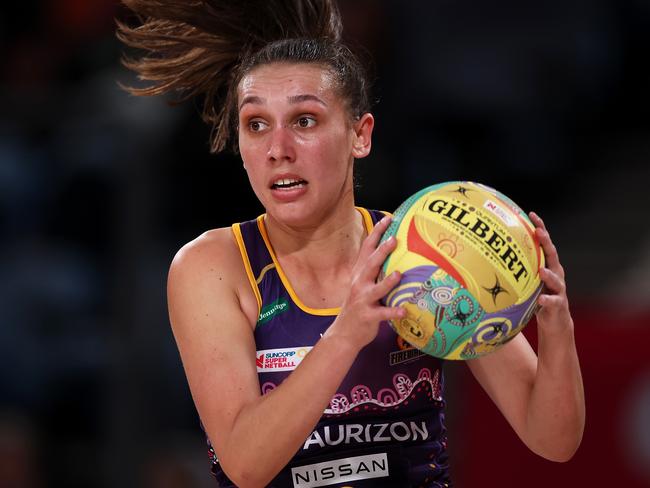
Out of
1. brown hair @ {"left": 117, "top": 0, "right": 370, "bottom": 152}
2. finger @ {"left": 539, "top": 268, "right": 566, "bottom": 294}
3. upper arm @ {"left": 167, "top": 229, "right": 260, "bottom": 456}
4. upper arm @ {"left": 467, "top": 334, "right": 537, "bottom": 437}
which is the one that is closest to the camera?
finger @ {"left": 539, "top": 268, "right": 566, "bottom": 294}

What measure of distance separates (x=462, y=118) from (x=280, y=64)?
14.1 feet

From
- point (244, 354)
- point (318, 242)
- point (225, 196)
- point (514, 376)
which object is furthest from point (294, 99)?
point (225, 196)

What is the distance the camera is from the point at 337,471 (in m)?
2.87

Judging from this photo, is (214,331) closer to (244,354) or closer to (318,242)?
(244,354)

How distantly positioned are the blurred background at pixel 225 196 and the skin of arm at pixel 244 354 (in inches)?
103

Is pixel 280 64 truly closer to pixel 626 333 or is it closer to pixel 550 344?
pixel 550 344

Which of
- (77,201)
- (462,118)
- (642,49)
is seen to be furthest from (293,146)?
(642,49)

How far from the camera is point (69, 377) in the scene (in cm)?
605

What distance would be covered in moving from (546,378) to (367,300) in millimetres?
714

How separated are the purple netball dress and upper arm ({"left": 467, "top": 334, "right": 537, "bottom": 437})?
0.61ft

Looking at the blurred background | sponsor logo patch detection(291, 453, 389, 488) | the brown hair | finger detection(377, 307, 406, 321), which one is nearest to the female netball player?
sponsor logo patch detection(291, 453, 389, 488)

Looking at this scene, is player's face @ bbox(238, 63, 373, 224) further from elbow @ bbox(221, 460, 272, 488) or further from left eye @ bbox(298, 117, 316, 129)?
elbow @ bbox(221, 460, 272, 488)

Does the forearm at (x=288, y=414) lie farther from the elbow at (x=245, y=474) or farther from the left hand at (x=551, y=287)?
the left hand at (x=551, y=287)

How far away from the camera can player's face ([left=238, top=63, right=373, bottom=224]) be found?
2.84 meters
